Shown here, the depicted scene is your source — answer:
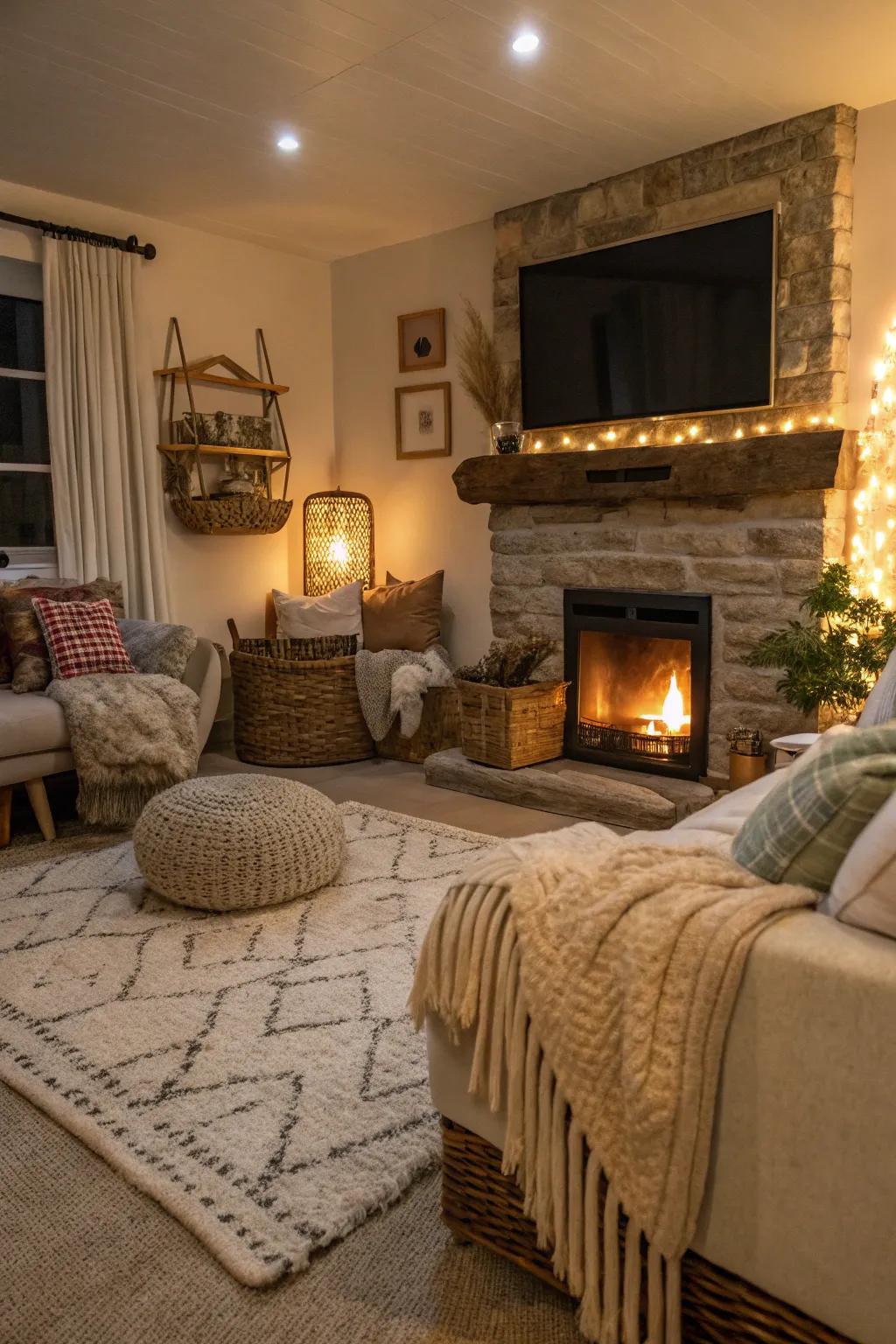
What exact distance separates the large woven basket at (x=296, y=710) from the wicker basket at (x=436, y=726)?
248 mm

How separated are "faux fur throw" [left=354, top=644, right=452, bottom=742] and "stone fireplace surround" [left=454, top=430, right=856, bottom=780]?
499 mm

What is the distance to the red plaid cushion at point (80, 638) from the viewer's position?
3.70 m

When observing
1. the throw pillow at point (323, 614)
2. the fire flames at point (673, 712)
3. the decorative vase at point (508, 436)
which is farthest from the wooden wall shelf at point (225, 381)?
the fire flames at point (673, 712)

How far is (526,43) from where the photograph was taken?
294 centimetres

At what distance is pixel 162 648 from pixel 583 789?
1.71m

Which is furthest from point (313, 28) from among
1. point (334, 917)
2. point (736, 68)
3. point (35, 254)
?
point (334, 917)

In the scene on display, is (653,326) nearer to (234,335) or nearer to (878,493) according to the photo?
(878,493)

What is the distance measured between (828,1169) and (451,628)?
13.3 feet

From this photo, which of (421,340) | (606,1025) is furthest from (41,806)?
(421,340)

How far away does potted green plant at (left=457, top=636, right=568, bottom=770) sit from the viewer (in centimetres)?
398

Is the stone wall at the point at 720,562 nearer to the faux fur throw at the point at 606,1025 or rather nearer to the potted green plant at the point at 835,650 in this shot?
the potted green plant at the point at 835,650

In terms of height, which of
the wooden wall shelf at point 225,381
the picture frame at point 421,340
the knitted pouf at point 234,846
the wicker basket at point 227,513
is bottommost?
the knitted pouf at point 234,846

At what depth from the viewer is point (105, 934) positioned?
2633mm

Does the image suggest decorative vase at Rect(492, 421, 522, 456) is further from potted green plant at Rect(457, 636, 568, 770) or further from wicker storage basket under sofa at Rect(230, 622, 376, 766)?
wicker storage basket under sofa at Rect(230, 622, 376, 766)
